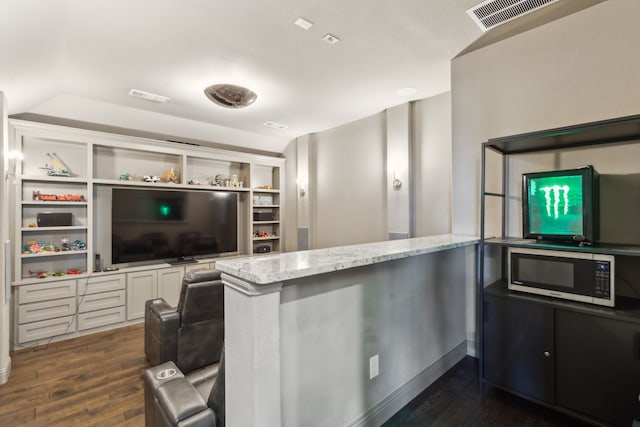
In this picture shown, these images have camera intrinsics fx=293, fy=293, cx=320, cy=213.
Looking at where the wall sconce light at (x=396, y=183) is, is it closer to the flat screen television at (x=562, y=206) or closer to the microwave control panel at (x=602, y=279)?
the flat screen television at (x=562, y=206)

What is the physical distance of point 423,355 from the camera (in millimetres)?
2082

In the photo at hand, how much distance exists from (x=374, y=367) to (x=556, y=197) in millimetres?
1552

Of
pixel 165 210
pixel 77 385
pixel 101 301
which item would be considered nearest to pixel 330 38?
pixel 165 210

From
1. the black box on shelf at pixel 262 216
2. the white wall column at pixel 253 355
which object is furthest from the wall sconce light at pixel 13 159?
the white wall column at pixel 253 355

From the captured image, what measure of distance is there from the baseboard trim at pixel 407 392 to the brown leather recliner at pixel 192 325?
1.45 metres

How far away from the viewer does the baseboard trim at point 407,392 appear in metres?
1.66

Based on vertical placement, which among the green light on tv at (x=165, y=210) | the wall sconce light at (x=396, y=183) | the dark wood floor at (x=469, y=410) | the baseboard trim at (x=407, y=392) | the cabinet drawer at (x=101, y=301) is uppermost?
the wall sconce light at (x=396, y=183)

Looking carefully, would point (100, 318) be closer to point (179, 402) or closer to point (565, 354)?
point (179, 402)

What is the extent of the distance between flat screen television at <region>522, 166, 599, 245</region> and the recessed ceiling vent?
3.98ft

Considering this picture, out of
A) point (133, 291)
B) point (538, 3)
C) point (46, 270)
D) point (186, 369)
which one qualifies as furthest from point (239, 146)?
point (538, 3)

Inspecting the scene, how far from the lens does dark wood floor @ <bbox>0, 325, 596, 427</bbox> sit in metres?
1.80

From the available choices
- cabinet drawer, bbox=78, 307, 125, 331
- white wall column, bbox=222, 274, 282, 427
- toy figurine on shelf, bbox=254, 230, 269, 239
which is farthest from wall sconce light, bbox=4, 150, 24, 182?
white wall column, bbox=222, 274, 282, 427

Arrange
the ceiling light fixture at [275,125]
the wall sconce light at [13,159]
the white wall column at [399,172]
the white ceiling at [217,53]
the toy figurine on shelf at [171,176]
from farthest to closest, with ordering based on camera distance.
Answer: the ceiling light fixture at [275,125], the toy figurine on shelf at [171,176], the white wall column at [399,172], the wall sconce light at [13,159], the white ceiling at [217,53]

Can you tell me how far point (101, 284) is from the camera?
3.66m
